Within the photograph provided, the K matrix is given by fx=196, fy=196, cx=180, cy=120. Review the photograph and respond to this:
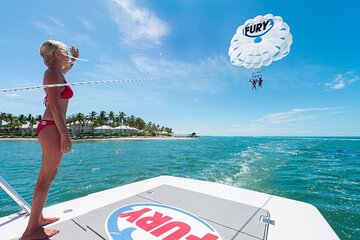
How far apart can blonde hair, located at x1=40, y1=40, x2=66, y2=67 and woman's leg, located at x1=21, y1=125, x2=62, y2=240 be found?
61 cm

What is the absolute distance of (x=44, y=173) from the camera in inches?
70.2

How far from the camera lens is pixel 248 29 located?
6289mm

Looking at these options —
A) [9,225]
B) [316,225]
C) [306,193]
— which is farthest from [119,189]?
[306,193]

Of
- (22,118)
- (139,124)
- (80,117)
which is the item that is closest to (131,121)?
(139,124)

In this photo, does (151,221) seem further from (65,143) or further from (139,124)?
(139,124)

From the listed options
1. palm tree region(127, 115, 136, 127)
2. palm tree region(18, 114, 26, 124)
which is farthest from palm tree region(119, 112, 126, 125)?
palm tree region(18, 114, 26, 124)

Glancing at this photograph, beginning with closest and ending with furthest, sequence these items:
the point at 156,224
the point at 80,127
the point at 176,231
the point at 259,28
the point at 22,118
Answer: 1. the point at 176,231
2. the point at 156,224
3. the point at 259,28
4. the point at 80,127
5. the point at 22,118

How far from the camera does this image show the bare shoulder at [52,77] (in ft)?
5.76

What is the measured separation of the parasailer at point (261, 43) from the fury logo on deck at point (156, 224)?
455 centimetres

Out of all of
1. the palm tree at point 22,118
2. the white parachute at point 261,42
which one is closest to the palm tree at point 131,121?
the palm tree at point 22,118

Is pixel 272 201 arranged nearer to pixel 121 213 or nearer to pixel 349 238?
pixel 121 213

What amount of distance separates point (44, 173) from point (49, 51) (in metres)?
1.12

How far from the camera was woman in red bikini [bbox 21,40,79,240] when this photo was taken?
1698mm

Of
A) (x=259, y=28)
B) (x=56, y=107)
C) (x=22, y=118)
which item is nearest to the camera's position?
(x=56, y=107)
